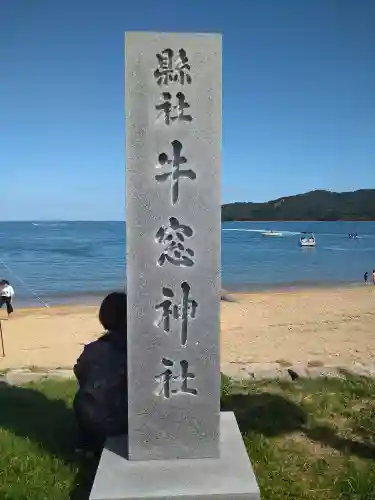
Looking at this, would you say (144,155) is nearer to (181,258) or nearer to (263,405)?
(181,258)

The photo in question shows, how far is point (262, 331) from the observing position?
37.9ft

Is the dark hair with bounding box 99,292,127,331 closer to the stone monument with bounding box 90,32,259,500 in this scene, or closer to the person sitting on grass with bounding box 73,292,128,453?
the person sitting on grass with bounding box 73,292,128,453

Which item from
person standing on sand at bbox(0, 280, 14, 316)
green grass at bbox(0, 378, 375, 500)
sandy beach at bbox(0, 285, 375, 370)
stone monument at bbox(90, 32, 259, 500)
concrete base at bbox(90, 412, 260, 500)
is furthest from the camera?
person standing on sand at bbox(0, 280, 14, 316)

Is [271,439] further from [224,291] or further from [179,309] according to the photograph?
[224,291]

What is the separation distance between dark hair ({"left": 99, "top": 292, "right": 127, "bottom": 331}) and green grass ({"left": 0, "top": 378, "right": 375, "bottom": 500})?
3.54 ft

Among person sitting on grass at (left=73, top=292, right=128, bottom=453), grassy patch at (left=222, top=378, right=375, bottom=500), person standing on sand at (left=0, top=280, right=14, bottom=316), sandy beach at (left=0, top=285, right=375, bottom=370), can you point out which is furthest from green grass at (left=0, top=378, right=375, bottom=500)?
person standing on sand at (left=0, top=280, right=14, bottom=316)

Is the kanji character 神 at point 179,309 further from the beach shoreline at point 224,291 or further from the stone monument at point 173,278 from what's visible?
the beach shoreline at point 224,291

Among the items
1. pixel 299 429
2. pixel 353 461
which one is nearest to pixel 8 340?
pixel 299 429

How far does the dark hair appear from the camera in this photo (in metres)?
3.91

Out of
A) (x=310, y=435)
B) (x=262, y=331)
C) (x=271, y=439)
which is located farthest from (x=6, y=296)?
(x=310, y=435)

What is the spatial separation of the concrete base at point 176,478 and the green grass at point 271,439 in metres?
0.30

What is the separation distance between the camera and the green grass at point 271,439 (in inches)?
135

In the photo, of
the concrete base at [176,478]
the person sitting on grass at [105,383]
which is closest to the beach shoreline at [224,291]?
the person sitting on grass at [105,383]

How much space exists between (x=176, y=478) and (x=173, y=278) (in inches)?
53.0
